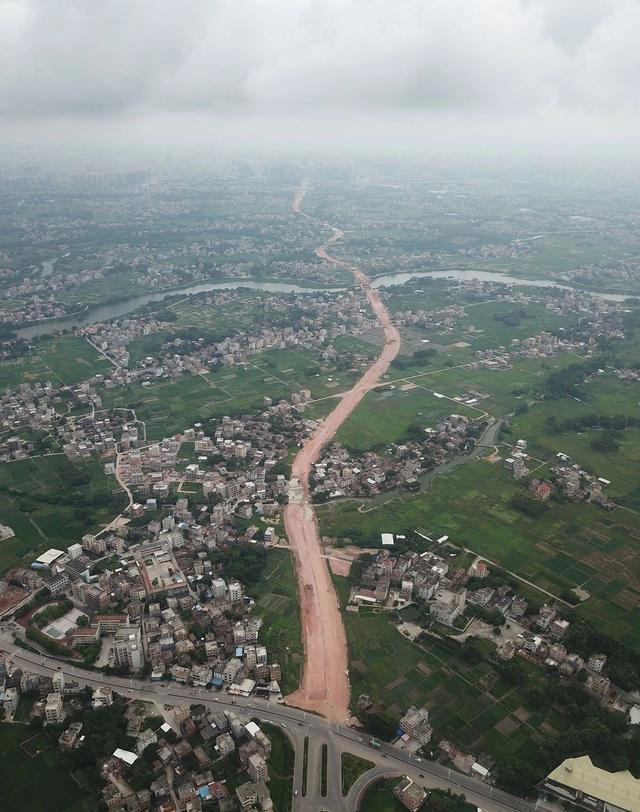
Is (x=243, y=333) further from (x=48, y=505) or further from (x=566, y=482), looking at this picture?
(x=566, y=482)

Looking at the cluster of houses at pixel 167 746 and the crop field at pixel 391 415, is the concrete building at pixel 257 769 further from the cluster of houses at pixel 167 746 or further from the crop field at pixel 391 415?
the crop field at pixel 391 415

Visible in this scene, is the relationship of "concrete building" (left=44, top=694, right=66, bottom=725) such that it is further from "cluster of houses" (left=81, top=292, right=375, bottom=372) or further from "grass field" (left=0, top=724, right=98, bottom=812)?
"cluster of houses" (left=81, top=292, right=375, bottom=372)

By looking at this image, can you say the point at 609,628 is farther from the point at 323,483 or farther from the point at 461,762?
the point at 323,483

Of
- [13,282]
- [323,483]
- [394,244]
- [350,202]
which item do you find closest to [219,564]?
[323,483]

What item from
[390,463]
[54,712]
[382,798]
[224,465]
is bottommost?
[382,798]

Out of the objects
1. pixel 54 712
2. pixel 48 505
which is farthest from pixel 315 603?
pixel 48 505

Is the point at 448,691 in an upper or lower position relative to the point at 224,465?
lower
